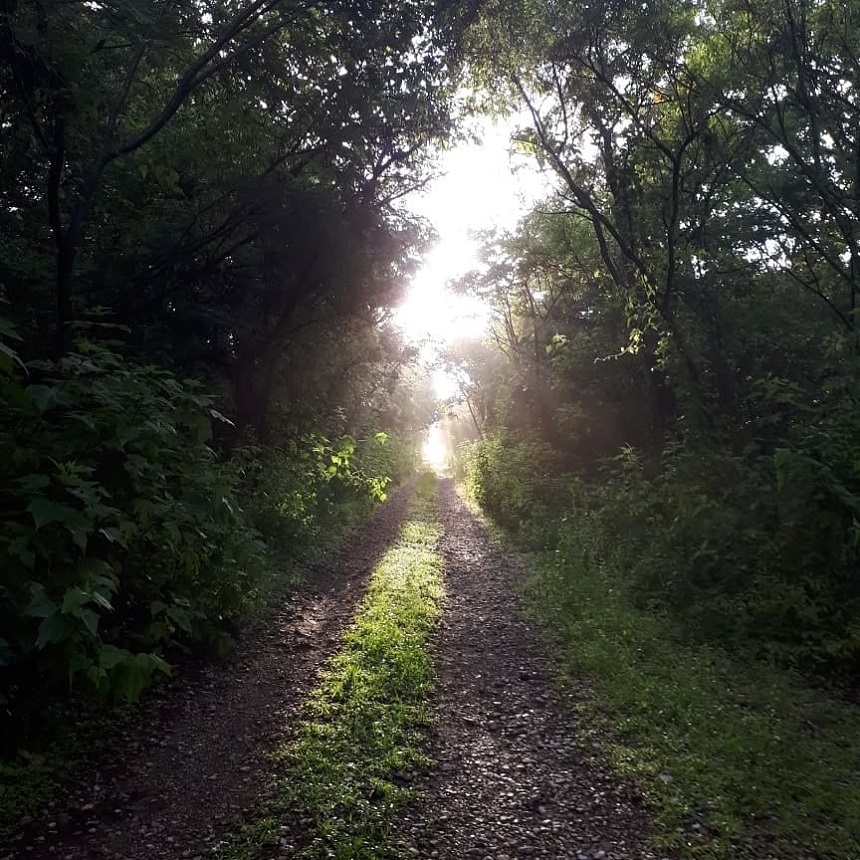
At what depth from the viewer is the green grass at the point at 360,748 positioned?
3.61 meters

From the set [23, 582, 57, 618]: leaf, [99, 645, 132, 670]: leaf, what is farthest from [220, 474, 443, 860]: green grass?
[23, 582, 57, 618]: leaf

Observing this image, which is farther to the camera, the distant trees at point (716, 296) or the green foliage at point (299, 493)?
the green foliage at point (299, 493)

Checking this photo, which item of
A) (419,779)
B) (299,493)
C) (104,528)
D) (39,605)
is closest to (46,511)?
(39,605)

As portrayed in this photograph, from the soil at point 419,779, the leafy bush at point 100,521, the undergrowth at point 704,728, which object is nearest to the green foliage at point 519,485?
the undergrowth at point 704,728

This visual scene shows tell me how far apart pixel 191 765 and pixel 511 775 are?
89.1 inches

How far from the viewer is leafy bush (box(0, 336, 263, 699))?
3410 mm

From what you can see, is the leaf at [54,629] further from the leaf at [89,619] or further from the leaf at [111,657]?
the leaf at [111,657]

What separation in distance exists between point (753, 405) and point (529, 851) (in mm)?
10195

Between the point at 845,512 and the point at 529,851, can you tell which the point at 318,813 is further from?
the point at 845,512

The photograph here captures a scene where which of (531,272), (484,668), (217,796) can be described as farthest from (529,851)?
(531,272)

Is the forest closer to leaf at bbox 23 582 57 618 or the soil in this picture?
leaf at bbox 23 582 57 618

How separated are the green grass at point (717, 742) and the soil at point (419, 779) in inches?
10.5

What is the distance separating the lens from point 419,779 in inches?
170

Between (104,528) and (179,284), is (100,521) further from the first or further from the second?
(179,284)
